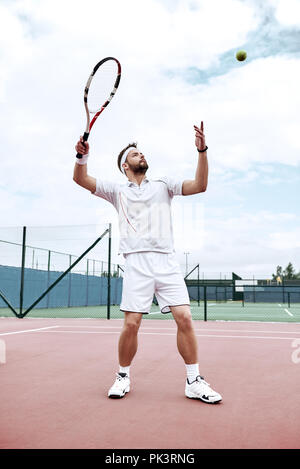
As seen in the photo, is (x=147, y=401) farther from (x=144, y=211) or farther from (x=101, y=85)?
(x=101, y=85)

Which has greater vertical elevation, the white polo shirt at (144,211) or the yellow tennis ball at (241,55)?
the yellow tennis ball at (241,55)

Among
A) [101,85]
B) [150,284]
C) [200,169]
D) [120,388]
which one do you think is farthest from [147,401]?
[101,85]

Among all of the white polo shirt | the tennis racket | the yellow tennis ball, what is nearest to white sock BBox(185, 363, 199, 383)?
the white polo shirt

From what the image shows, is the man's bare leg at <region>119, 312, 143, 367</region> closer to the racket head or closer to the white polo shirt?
the white polo shirt

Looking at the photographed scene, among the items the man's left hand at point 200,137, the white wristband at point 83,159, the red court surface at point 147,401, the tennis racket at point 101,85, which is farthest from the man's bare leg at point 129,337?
the tennis racket at point 101,85

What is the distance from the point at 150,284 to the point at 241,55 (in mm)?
3453

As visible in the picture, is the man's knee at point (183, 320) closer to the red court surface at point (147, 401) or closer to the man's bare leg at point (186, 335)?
the man's bare leg at point (186, 335)

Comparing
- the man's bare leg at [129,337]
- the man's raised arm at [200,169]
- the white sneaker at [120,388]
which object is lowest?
the white sneaker at [120,388]

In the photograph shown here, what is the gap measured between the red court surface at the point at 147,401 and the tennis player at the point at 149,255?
299 millimetres

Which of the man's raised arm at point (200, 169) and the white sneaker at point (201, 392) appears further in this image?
the man's raised arm at point (200, 169)

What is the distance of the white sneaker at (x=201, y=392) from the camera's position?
2.85 m

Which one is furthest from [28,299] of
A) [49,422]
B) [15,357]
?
[49,422]

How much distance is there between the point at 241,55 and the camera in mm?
5156

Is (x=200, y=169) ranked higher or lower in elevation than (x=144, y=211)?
higher
